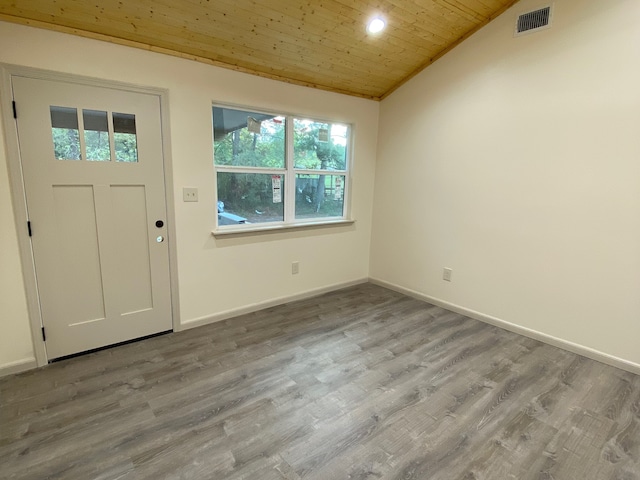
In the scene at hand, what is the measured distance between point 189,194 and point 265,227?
831 millimetres

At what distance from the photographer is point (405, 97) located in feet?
12.7

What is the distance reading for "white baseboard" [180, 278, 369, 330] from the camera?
3.17 meters

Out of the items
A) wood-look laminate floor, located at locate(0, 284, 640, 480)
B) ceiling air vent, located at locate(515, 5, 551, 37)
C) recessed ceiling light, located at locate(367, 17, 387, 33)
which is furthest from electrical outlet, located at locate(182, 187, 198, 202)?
ceiling air vent, located at locate(515, 5, 551, 37)

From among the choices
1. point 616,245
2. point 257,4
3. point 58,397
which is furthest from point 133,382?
point 616,245

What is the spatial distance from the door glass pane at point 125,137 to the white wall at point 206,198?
0.27m

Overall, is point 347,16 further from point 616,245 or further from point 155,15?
point 616,245

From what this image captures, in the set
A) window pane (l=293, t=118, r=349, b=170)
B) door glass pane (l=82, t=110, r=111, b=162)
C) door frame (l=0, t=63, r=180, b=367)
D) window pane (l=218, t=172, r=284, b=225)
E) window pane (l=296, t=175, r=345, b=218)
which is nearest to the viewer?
door frame (l=0, t=63, r=180, b=367)

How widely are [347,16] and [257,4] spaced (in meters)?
0.73

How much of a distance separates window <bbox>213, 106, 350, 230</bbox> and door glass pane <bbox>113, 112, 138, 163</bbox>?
2.21 feet

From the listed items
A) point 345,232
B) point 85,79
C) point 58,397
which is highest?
point 85,79

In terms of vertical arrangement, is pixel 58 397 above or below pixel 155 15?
below

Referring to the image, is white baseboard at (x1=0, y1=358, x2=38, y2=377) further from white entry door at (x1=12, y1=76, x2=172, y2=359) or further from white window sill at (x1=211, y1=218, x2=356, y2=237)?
white window sill at (x1=211, y1=218, x2=356, y2=237)

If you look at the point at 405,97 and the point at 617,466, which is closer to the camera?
the point at 617,466

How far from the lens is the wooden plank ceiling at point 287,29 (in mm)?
2219
